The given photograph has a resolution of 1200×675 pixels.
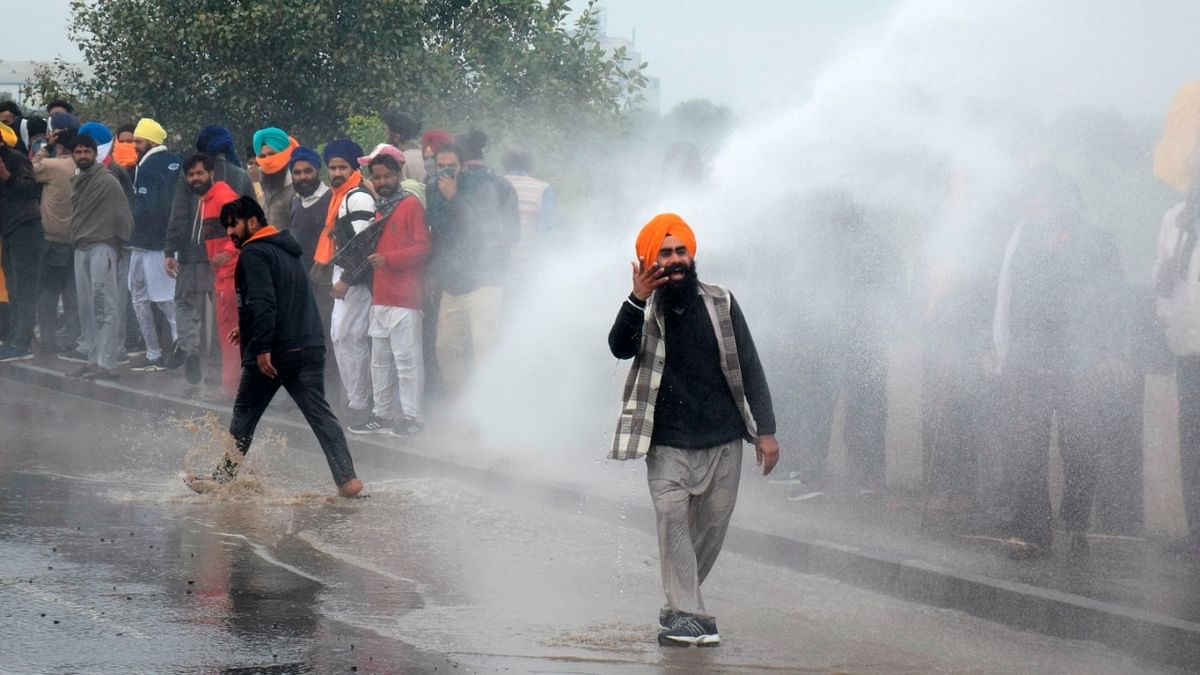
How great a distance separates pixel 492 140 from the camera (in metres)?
19.5

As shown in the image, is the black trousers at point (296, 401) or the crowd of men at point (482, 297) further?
the black trousers at point (296, 401)

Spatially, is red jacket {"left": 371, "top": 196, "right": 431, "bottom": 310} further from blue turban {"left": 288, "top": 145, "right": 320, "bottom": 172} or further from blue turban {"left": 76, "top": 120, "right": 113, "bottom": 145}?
blue turban {"left": 76, "top": 120, "right": 113, "bottom": 145}

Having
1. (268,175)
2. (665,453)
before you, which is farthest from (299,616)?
(268,175)

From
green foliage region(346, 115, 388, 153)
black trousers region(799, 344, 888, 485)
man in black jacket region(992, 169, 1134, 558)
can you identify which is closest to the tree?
green foliage region(346, 115, 388, 153)

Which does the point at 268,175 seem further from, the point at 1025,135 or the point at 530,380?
the point at 1025,135

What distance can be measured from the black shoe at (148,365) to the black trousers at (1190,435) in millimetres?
10370

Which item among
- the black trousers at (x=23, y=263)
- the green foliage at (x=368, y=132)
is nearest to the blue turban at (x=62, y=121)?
the black trousers at (x=23, y=263)

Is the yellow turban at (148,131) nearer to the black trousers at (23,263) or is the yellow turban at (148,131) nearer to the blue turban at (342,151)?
the black trousers at (23,263)

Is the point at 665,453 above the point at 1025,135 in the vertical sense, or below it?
below

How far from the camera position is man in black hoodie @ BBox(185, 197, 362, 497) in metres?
9.52

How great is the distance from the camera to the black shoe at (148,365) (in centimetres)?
1600

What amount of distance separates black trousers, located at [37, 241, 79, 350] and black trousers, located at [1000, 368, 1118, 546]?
10.8 meters

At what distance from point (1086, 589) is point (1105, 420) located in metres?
1.63

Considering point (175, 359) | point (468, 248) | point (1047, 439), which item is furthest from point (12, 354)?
point (1047, 439)
